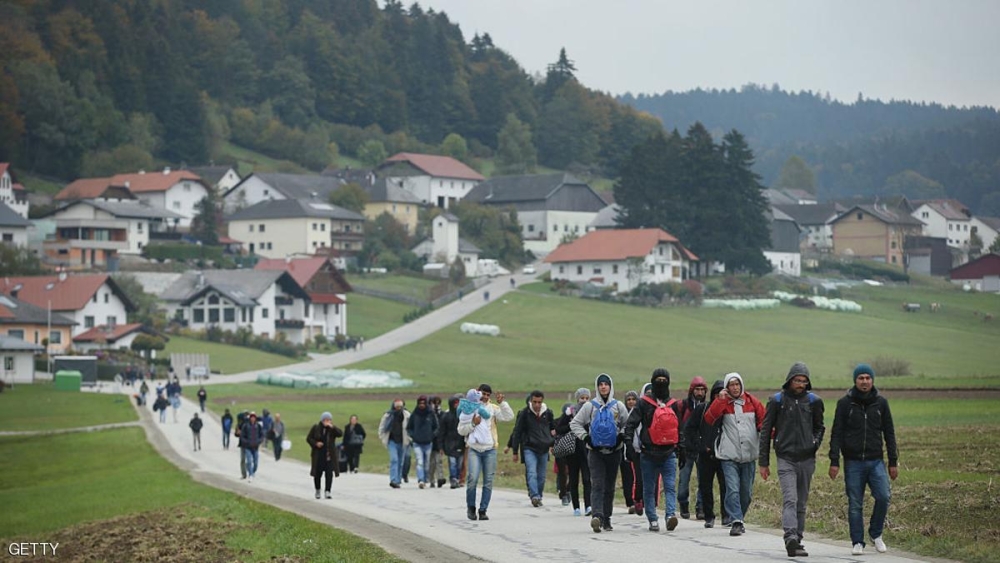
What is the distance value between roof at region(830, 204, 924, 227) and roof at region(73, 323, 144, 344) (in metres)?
65.5

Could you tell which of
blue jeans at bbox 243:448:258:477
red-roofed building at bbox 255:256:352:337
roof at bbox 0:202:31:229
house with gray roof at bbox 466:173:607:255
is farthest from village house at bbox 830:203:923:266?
blue jeans at bbox 243:448:258:477

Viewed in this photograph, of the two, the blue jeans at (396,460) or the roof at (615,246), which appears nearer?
the blue jeans at (396,460)

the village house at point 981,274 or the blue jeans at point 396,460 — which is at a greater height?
the village house at point 981,274

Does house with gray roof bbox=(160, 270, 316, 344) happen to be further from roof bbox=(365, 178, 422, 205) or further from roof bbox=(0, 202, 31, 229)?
roof bbox=(365, 178, 422, 205)

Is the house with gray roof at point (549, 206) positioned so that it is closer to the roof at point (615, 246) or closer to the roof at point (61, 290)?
the roof at point (615, 246)

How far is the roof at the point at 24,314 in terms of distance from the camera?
88.8 meters

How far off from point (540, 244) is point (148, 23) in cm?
5952

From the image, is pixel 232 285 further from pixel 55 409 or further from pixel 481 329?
pixel 55 409

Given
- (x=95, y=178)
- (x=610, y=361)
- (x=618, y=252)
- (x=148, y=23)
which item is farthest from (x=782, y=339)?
(x=148, y=23)

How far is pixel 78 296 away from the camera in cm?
9462

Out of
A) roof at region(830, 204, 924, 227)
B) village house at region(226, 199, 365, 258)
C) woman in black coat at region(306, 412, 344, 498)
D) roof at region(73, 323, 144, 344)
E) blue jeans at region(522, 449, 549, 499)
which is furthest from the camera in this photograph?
village house at region(226, 199, 365, 258)

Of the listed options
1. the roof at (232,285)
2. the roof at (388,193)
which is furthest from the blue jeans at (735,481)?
the roof at (388,193)

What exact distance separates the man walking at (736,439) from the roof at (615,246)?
101025 mm

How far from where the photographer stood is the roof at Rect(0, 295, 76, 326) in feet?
291
